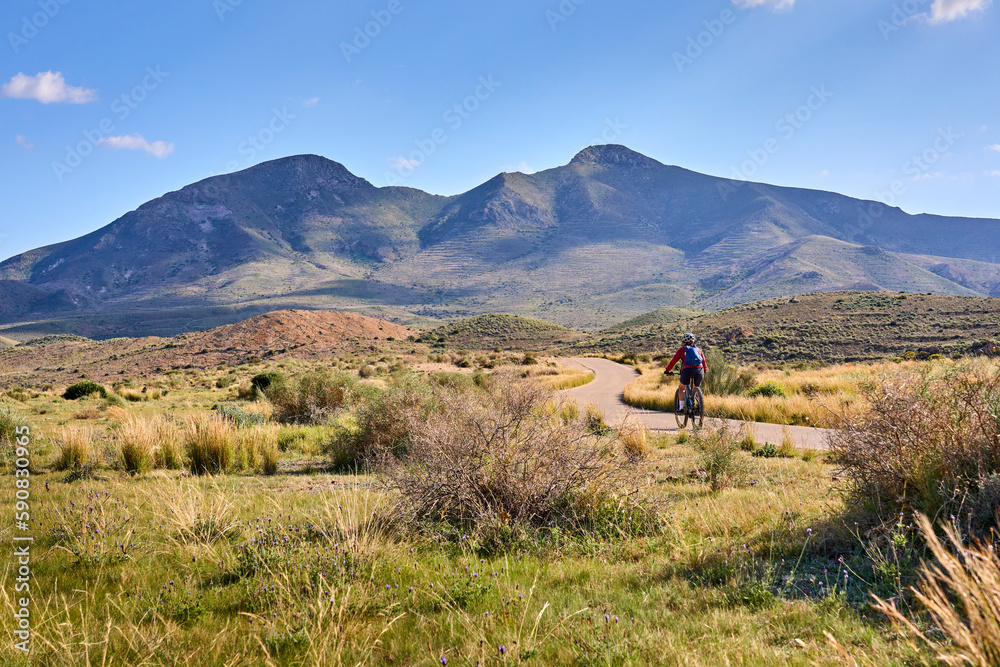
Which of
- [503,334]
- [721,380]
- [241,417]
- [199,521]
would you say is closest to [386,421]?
[199,521]

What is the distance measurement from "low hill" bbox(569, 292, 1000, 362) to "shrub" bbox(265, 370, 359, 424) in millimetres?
42679

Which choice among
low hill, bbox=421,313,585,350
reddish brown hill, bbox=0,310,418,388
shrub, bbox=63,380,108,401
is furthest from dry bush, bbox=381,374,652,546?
low hill, bbox=421,313,585,350

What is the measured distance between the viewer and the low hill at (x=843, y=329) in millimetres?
45094

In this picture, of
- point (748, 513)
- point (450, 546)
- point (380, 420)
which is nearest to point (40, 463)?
point (380, 420)

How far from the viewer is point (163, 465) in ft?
27.7

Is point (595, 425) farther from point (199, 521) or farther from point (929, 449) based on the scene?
point (199, 521)

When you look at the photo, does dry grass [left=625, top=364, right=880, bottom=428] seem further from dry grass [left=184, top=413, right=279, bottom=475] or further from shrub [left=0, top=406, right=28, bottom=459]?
shrub [left=0, top=406, right=28, bottom=459]

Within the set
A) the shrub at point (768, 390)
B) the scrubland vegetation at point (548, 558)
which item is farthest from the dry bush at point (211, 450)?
the shrub at point (768, 390)

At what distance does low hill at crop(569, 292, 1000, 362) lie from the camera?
45.1 meters

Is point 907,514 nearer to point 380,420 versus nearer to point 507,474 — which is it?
point 507,474

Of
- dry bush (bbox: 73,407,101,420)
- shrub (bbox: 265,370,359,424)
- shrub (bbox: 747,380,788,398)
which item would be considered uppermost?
shrub (bbox: 265,370,359,424)

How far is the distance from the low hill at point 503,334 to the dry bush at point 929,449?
240ft

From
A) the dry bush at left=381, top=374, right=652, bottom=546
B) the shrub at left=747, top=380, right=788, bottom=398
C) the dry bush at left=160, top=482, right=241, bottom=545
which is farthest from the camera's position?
the shrub at left=747, top=380, right=788, bottom=398

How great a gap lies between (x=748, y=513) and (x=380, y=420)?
658 cm
